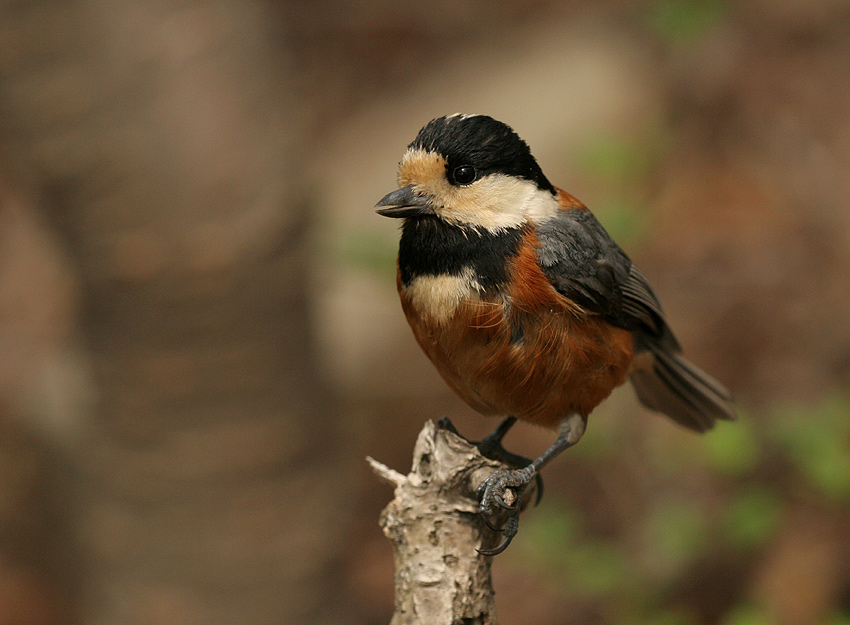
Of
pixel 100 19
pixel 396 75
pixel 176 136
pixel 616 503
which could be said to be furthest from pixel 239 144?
pixel 396 75

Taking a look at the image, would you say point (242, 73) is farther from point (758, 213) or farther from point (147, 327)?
point (758, 213)

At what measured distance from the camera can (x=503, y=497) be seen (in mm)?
2490

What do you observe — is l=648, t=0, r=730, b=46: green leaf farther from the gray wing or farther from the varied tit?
the varied tit

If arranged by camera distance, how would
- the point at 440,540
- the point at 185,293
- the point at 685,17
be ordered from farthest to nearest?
the point at 685,17, the point at 185,293, the point at 440,540

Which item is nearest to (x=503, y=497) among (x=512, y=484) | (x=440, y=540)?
(x=512, y=484)

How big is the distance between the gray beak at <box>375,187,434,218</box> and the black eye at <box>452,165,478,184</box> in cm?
12

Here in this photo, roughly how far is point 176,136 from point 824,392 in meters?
3.98

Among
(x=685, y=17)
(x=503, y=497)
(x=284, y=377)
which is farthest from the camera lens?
(x=685, y=17)

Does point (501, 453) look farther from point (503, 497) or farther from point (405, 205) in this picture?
point (405, 205)

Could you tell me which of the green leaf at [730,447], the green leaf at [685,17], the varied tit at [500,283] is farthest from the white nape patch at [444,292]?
the green leaf at [685,17]

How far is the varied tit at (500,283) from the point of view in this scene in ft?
8.68

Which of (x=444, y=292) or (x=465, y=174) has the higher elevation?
(x=465, y=174)

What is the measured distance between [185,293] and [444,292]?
200cm

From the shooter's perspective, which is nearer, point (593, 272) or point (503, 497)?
point (503, 497)
